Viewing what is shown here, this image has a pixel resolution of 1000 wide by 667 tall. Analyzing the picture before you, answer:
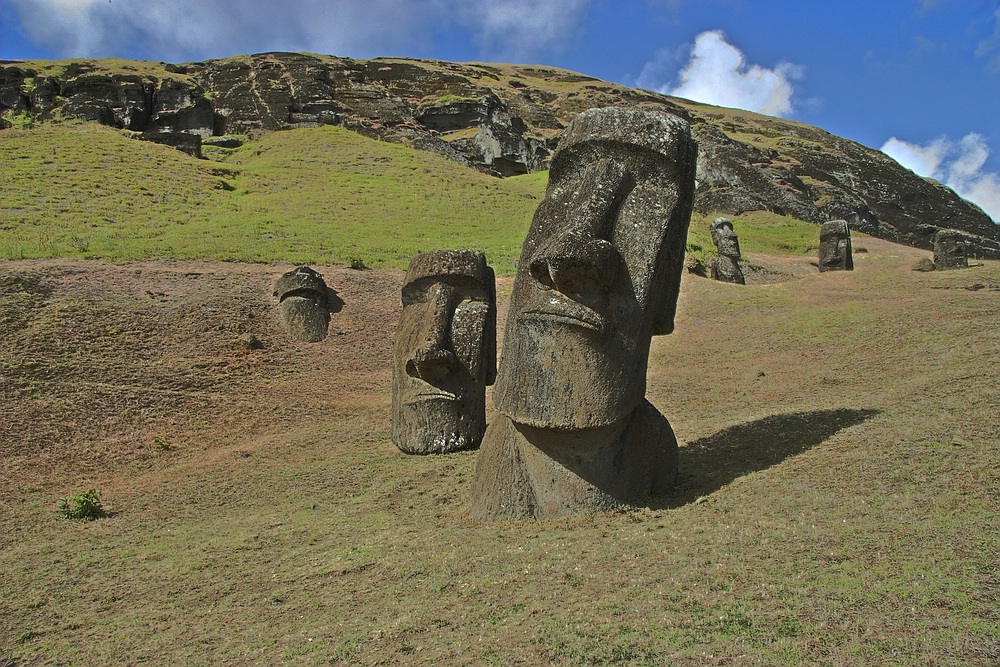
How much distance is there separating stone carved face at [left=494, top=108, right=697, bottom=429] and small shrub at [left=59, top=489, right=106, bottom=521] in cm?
483

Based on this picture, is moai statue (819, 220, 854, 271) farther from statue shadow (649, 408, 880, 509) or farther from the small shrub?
the small shrub

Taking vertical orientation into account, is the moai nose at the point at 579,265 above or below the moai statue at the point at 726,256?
below

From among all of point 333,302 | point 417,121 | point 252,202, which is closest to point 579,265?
point 333,302

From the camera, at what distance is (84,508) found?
845 centimetres

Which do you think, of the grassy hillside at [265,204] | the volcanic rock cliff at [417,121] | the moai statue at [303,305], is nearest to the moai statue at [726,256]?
the grassy hillside at [265,204]

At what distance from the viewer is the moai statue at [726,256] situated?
26266 mm

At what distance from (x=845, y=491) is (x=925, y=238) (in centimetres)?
4787

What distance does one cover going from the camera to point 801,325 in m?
16.9

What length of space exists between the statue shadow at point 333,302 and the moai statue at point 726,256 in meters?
13.0

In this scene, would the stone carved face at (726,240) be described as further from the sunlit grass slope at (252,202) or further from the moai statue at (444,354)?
the moai statue at (444,354)

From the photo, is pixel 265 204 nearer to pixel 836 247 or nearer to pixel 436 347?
pixel 836 247

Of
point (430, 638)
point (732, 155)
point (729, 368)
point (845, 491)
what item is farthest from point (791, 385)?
point (732, 155)

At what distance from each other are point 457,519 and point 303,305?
38.8 ft

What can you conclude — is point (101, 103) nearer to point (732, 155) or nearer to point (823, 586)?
point (732, 155)
